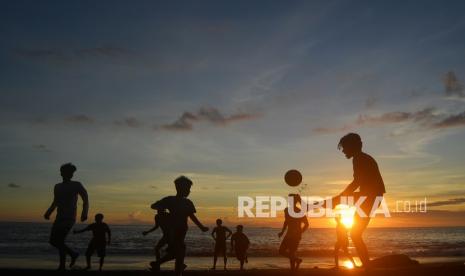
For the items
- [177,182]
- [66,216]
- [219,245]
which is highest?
[177,182]

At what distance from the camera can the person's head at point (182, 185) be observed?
838 centimetres

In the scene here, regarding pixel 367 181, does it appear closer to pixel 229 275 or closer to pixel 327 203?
pixel 327 203

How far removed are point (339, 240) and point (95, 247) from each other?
26.5 ft

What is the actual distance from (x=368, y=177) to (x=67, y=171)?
647 cm

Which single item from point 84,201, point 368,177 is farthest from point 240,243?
point 368,177

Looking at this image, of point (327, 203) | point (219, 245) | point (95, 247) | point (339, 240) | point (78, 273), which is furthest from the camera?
point (219, 245)

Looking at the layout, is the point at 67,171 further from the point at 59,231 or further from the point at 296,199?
the point at 296,199

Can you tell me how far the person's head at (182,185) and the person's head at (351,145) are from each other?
2.70 meters

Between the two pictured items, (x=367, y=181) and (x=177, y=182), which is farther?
(x=177, y=182)

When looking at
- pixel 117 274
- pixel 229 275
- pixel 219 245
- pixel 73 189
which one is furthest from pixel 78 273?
pixel 219 245

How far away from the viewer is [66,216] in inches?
411

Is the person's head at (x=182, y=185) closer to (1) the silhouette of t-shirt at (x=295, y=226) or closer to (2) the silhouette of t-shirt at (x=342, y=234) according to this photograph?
(1) the silhouette of t-shirt at (x=295, y=226)

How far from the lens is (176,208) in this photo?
8297mm

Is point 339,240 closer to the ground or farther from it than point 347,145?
closer to the ground
